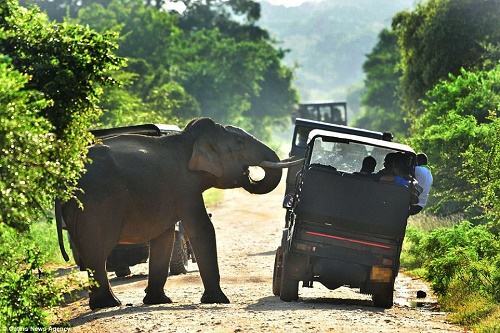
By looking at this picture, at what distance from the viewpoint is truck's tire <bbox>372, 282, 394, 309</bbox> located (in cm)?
1691

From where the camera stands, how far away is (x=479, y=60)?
147 ft

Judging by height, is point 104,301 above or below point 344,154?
below

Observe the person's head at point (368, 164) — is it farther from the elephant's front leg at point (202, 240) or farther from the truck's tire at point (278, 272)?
the elephant's front leg at point (202, 240)

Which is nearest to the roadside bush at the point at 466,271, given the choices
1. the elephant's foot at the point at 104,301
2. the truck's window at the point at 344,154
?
the truck's window at the point at 344,154

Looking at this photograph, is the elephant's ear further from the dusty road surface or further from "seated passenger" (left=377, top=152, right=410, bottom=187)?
"seated passenger" (left=377, top=152, right=410, bottom=187)

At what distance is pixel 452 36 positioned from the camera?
1801 inches

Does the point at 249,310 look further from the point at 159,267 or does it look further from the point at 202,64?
the point at 202,64

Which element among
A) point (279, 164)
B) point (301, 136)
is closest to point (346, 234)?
point (279, 164)

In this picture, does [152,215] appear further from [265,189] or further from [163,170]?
[265,189]

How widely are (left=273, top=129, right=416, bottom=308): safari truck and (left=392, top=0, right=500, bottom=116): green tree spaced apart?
91.9 ft

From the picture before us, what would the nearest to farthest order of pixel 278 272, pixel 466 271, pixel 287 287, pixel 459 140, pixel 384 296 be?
pixel 384 296, pixel 287 287, pixel 466 271, pixel 278 272, pixel 459 140

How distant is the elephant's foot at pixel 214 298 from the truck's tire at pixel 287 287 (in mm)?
835

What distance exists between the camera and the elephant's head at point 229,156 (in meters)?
18.4

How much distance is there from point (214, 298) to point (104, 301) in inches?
63.5
